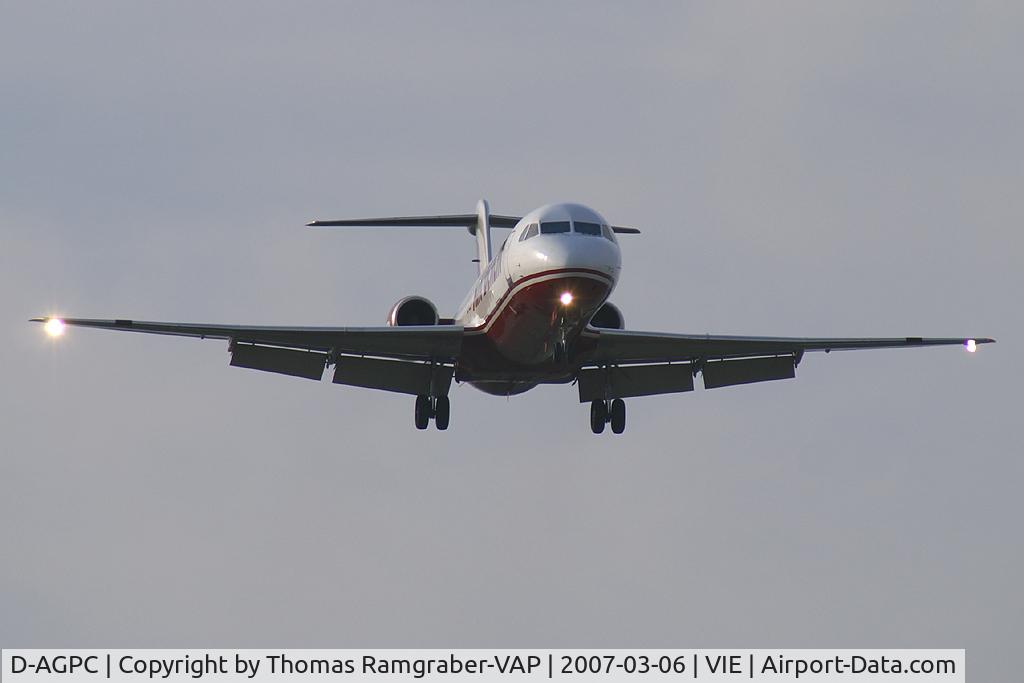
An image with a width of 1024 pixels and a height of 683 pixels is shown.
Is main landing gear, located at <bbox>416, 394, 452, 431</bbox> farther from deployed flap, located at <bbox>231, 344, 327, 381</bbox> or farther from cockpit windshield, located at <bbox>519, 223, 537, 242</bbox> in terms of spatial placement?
cockpit windshield, located at <bbox>519, 223, 537, 242</bbox>

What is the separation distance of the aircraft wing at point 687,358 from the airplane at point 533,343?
2 centimetres

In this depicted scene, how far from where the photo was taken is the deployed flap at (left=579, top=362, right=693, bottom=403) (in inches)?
1373

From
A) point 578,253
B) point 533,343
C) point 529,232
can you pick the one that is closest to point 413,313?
point 533,343

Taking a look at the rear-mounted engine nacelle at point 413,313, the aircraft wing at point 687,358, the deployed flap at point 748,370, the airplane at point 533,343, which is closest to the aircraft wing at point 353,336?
the airplane at point 533,343

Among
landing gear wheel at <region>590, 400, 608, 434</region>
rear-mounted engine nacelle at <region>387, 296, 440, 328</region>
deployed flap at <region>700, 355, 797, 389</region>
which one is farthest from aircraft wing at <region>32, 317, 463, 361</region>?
deployed flap at <region>700, 355, 797, 389</region>

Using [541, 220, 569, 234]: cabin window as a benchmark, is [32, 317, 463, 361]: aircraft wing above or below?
below

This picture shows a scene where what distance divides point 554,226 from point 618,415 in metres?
6.45

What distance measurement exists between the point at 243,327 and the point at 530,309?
5686 millimetres

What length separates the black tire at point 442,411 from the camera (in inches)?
1351

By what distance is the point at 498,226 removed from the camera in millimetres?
42125

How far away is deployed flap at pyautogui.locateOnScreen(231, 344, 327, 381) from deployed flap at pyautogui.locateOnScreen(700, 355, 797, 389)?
7.75 m

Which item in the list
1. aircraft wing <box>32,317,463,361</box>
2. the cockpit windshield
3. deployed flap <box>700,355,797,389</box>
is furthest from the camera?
deployed flap <box>700,355,797,389</box>

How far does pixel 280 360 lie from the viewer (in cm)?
3356

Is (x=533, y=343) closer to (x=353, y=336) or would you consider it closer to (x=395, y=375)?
(x=353, y=336)
